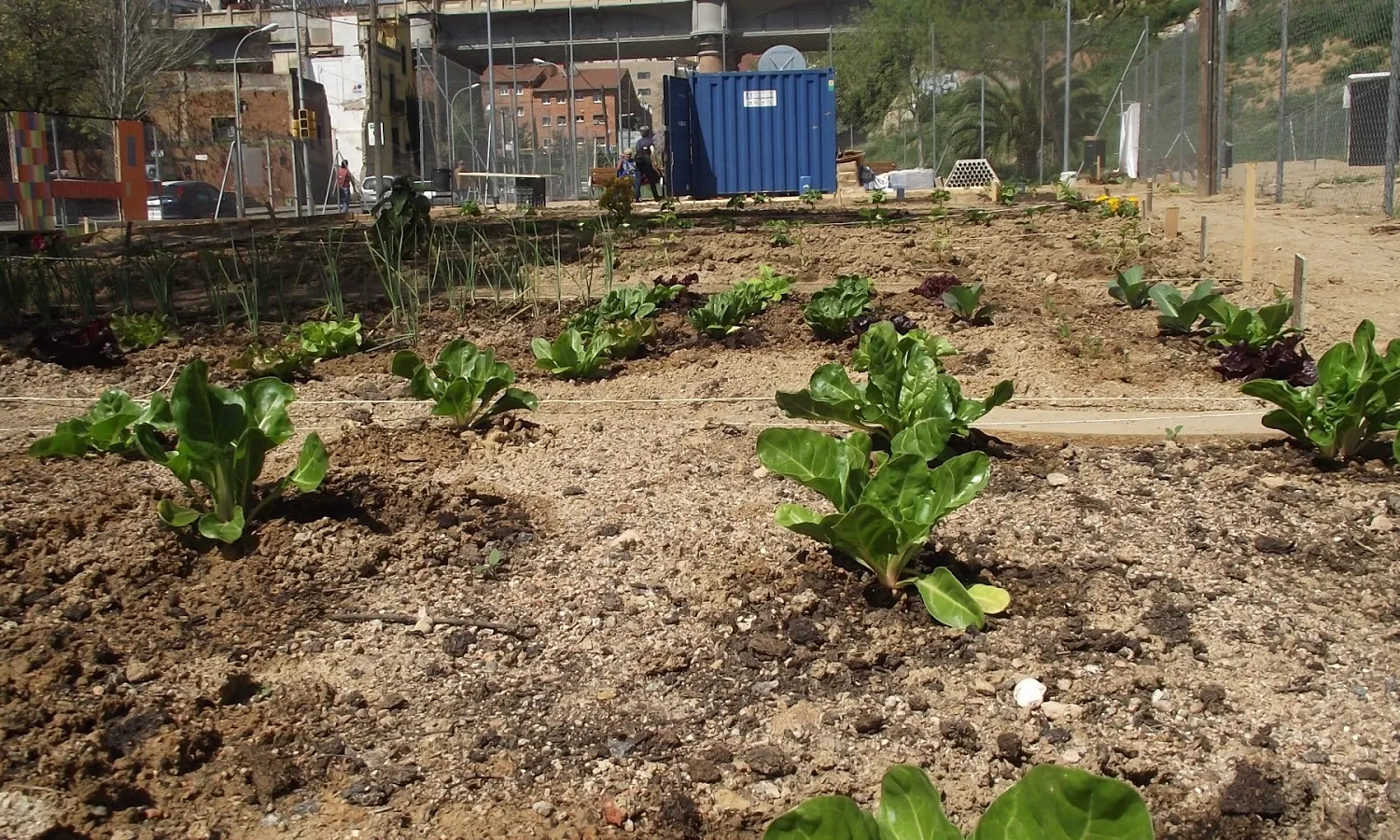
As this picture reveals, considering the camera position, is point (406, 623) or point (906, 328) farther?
point (906, 328)

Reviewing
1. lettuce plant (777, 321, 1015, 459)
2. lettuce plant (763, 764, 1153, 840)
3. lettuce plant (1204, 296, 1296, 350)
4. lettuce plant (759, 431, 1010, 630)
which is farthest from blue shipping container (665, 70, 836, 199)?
lettuce plant (763, 764, 1153, 840)

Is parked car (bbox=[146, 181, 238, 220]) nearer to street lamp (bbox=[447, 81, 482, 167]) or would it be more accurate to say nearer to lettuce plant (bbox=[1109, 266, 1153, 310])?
street lamp (bbox=[447, 81, 482, 167])

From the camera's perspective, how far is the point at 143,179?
21422 millimetres

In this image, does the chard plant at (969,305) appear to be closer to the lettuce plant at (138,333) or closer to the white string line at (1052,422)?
the white string line at (1052,422)

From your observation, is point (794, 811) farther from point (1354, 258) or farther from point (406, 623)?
point (1354, 258)

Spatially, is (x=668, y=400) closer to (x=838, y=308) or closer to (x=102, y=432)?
(x=838, y=308)

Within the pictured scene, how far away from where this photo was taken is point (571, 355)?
5.43m

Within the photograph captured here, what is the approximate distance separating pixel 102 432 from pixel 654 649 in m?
2.09

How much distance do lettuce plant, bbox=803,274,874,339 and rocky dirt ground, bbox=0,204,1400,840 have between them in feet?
6.85

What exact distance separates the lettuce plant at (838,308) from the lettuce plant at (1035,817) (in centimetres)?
463

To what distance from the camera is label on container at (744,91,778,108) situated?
26.9 m

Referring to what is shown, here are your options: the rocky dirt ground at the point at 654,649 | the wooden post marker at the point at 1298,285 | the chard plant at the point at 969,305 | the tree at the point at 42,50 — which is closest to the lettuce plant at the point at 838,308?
the chard plant at the point at 969,305

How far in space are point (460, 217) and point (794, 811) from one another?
17.0 m

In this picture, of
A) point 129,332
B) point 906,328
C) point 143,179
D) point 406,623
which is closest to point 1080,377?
point 906,328
